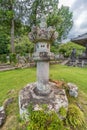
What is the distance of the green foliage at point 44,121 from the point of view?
3.46m

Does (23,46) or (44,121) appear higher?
(23,46)

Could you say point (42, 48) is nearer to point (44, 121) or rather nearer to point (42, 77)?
point (42, 77)

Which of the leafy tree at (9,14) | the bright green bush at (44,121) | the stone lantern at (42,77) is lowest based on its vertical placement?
the bright green bush at (44,121)

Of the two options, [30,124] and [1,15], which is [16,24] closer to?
[1,15]

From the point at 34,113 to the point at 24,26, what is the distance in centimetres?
1598

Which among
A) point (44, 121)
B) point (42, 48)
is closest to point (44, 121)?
point (44, 121)

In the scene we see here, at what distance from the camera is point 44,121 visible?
11.7 ft

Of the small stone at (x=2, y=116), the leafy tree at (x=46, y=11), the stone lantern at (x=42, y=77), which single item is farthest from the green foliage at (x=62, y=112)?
the leafy tree at (x=46, y=11)

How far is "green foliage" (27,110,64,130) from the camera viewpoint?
3.46 meters

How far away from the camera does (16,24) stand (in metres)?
18.2

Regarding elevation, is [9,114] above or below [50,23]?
below

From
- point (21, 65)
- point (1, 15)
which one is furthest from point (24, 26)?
point (21, 65)

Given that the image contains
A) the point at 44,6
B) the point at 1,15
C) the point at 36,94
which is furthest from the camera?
the point at 44,6

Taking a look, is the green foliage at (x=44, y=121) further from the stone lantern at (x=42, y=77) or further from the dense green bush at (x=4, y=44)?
the dense green bush at (x=4, y=44)
